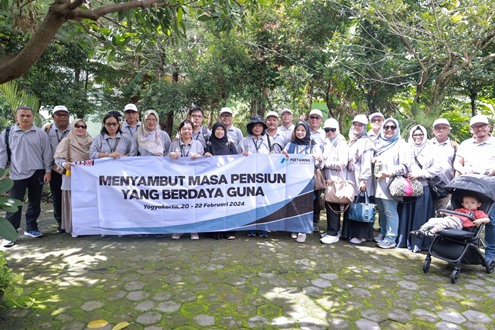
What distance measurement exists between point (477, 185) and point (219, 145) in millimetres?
3294

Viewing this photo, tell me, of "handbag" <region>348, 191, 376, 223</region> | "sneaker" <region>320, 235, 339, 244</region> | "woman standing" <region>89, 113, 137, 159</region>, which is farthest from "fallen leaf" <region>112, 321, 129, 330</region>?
"handbag" <region>348, 191, 376, 223</region>

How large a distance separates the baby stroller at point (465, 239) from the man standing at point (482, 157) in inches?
9.0

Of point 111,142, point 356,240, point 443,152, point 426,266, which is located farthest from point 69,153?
point 443,152

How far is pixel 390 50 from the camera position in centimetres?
817

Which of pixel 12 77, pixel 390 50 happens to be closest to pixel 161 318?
pixel 12 77

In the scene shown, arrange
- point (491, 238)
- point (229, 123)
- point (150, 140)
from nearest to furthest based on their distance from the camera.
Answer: point (491, 238) < point (150, 140) < point (229, 123)

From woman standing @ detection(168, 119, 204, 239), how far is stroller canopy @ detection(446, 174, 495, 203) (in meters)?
3.29

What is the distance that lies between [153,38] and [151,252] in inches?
103

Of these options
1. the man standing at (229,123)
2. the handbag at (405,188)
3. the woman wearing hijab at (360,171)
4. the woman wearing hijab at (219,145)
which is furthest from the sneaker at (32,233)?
the handbag at (405,188)

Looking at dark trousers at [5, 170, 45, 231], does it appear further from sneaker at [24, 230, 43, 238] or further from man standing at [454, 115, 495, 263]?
man standing at [454, 115, 495, 263]

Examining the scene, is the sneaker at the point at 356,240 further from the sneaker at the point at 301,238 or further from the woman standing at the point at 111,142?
the woman standing at the point at 111,142

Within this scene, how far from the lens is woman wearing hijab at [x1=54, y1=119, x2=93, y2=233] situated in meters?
4.91

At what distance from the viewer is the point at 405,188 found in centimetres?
452

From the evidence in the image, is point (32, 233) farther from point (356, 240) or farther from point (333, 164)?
point (356, 240)
